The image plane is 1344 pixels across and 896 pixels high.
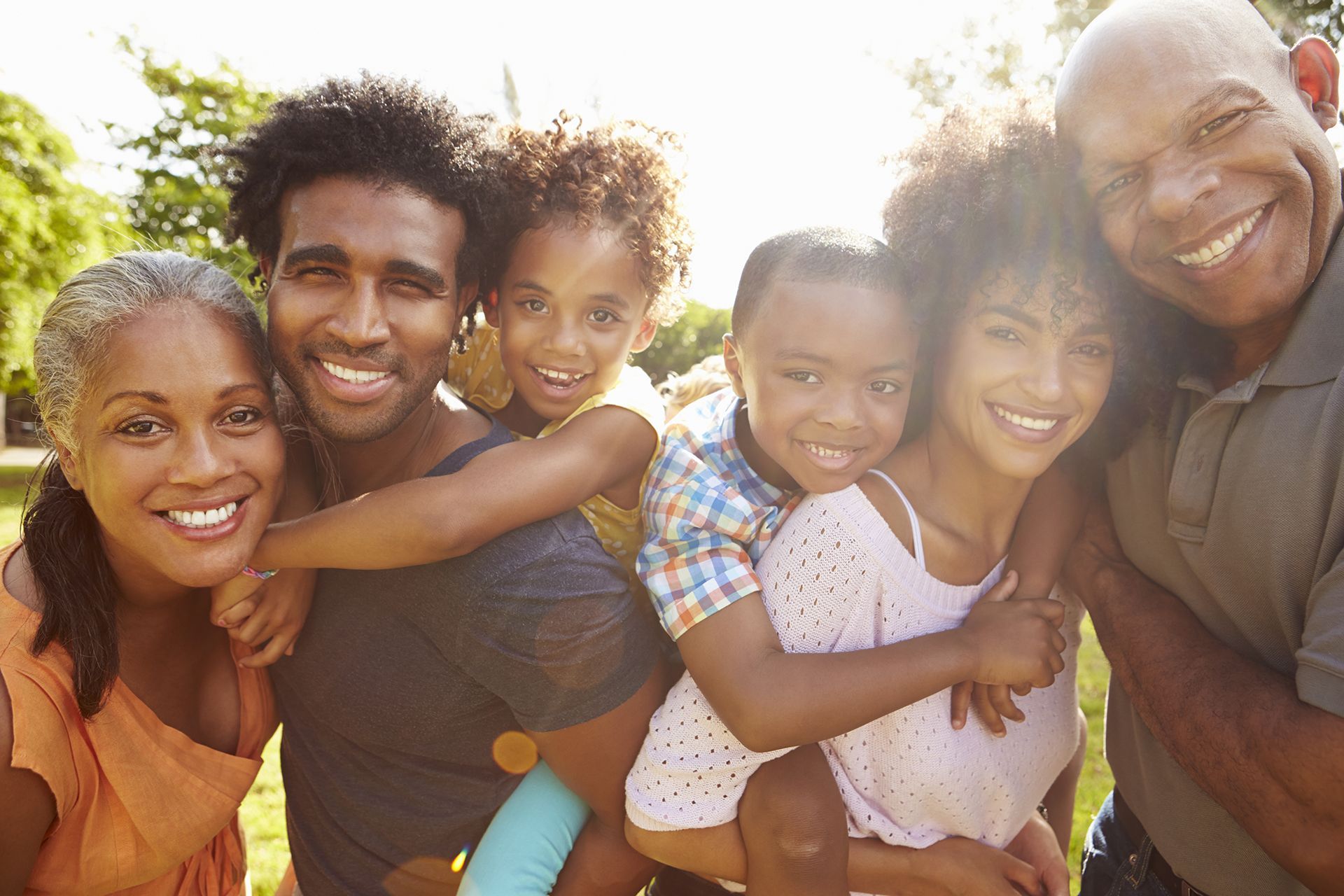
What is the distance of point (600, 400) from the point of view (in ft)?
9.36

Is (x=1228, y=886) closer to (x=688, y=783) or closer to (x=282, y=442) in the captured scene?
(x=688, y=783)

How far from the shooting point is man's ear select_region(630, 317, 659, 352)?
334 cm

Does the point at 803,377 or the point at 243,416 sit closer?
the point at 243,416

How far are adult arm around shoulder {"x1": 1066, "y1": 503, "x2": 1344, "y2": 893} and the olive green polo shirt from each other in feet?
0.04

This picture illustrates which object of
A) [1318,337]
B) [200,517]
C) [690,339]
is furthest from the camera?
[690,339]

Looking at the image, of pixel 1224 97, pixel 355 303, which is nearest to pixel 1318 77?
pixel 1224 97

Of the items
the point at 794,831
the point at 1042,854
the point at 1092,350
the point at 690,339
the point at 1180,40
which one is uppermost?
the point at 1180,40

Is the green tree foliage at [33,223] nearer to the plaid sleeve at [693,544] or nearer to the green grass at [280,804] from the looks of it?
the green grass at [280,804]

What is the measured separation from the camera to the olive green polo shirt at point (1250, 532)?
182cm

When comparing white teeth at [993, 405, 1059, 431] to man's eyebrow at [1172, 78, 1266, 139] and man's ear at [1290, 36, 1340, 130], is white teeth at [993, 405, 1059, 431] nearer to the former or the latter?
man's eyebrow at [1172, 78, 1266, 139]

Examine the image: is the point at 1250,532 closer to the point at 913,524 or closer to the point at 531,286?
the point at 913,524

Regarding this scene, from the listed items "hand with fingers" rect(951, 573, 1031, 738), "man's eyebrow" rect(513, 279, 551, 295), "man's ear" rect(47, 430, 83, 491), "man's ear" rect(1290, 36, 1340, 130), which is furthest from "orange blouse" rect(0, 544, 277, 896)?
"man's ear" rect(1290, 36, 1340, 130)

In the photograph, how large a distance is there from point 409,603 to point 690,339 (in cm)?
1412

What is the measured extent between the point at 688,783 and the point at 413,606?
87 cm
